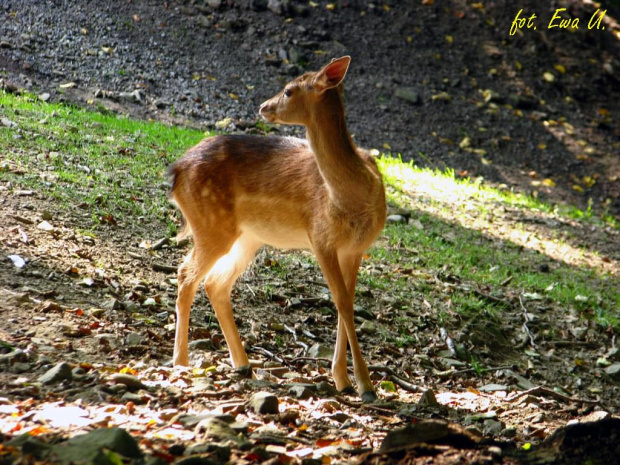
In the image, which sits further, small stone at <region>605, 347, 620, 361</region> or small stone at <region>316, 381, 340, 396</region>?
small stone at <region>605, 347, 620, 361</region>

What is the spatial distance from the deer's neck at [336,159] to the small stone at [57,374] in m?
2.14

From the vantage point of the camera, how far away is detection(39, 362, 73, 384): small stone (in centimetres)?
418

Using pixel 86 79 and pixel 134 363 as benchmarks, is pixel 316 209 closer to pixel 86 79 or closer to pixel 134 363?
pixel 134 363

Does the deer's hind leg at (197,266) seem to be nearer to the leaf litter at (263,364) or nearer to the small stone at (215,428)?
the leaf litter at (263,364)

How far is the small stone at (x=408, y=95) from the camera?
44.2 ft

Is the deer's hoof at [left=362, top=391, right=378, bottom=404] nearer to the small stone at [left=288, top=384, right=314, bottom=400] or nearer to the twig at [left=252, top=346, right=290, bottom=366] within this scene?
the small stone at [left=288, top=384, right=314, bottom=400]

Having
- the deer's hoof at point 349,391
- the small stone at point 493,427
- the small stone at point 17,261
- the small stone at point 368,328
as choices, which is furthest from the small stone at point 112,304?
the small stone at point 493,427

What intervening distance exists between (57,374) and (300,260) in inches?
150

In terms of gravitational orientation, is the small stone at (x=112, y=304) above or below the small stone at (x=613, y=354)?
below

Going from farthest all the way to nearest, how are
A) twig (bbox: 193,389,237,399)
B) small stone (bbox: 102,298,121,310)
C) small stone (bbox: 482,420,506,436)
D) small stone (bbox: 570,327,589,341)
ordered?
1. small stone (bbox: 570,327,589,341)
2. small stone (bbox: 102,298,121,310)
3. small stone (bbox: 482,420,506,436)
4. twig (bbox: 193,389,237,399)

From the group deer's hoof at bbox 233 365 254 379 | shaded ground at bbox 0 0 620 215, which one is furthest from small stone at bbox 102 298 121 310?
shaded ground at bbox 0 0 620 215

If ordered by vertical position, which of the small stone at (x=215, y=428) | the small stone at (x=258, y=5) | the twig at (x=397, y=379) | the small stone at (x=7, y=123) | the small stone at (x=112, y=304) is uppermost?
the small stone at (x=258, y=5)

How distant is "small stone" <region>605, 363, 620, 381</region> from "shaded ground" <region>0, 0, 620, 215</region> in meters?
5.55

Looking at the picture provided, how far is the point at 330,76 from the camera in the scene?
536cm
